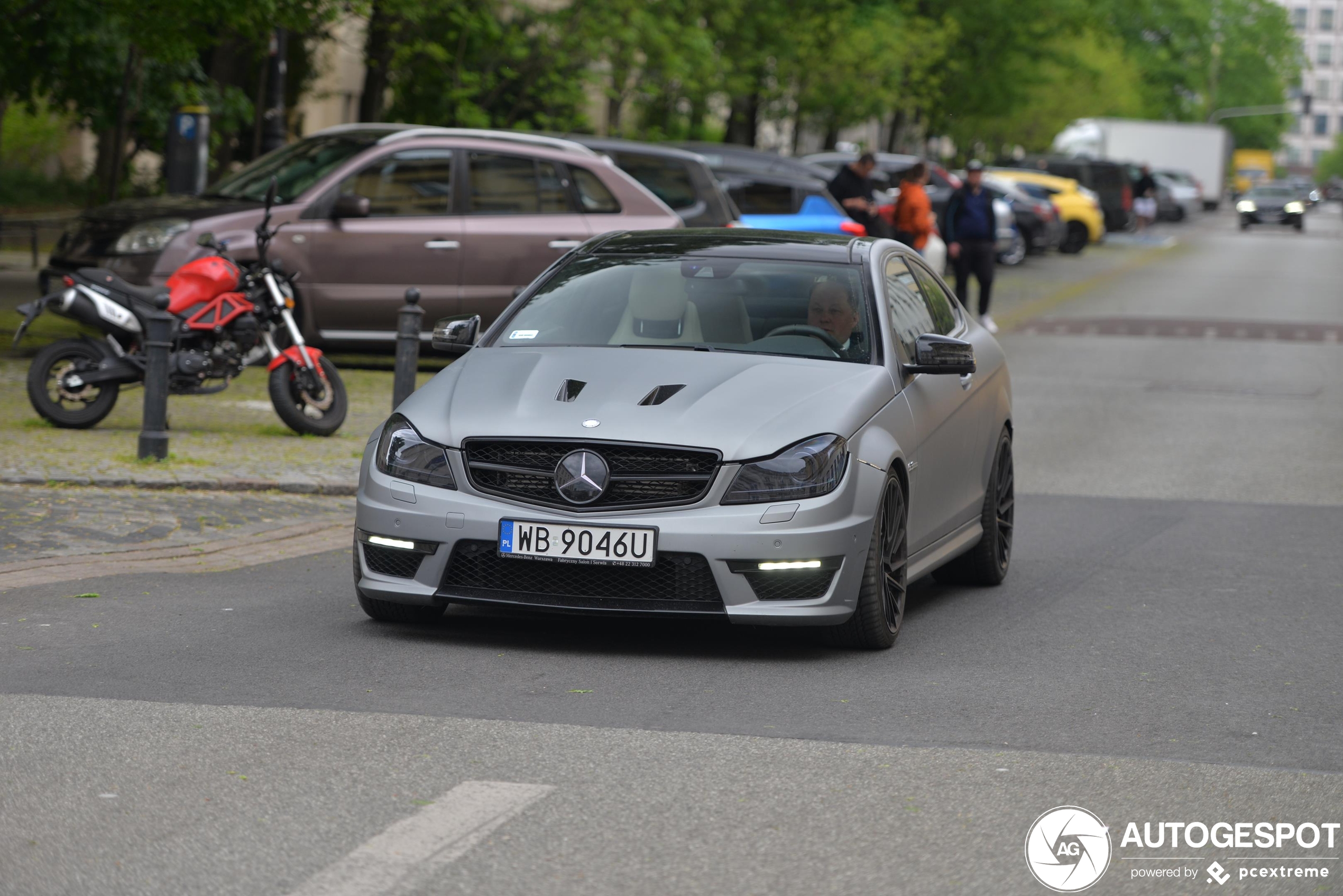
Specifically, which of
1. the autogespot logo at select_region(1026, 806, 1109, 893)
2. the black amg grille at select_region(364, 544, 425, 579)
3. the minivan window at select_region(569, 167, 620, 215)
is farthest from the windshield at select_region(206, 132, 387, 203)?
the autogespot logo at select_region(1026, 806, 1109, 893)

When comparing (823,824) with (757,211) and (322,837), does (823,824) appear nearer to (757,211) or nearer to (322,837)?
(322,837)

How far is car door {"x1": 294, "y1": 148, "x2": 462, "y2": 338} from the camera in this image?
1552cm

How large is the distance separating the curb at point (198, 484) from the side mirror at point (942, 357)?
3.73m

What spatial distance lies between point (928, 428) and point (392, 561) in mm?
2065

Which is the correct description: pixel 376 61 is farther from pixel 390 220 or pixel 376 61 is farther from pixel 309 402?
pixel 309 402

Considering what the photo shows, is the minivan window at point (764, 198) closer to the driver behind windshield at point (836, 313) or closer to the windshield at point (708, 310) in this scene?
the windshield at point (708, 310)

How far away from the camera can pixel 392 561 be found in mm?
6992

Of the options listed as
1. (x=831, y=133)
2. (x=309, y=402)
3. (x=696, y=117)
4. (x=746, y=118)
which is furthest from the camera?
(x=831, y=133)

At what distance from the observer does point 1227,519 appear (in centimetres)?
1115

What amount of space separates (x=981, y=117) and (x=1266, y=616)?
49.6m

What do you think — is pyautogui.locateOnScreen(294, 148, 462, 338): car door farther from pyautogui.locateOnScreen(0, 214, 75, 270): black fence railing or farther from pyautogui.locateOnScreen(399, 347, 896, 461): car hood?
pyautogui.locateOnScreen(0, 214, 75, 270): black fence railing

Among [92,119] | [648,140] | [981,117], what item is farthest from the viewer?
[981,117]

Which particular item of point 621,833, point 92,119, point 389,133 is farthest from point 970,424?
point 92,119

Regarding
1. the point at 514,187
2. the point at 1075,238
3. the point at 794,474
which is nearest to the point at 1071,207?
the point at 1075,238
